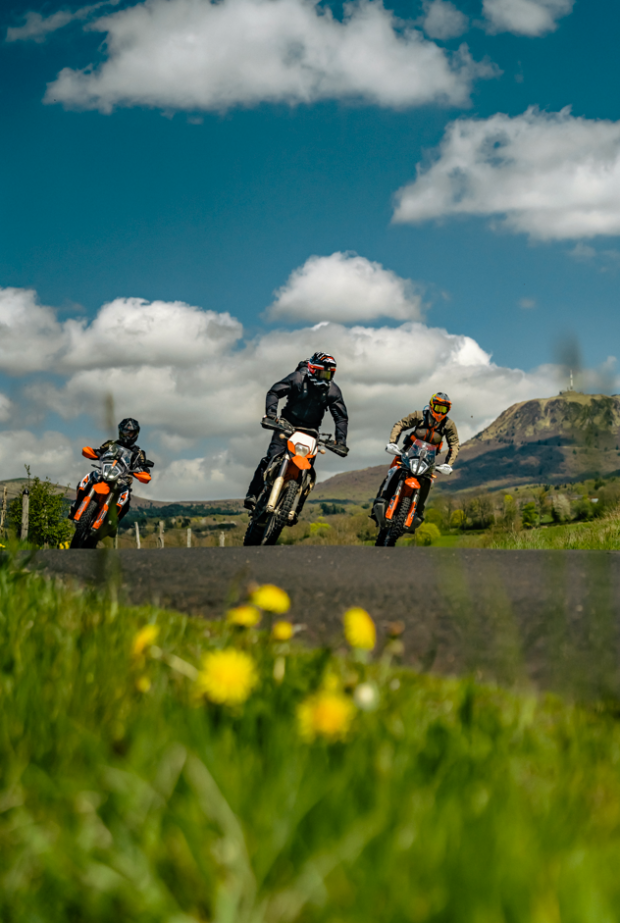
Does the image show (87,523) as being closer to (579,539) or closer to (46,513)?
(579,539)

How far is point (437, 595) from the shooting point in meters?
4.05

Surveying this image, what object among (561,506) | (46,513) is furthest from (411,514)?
(46,513)

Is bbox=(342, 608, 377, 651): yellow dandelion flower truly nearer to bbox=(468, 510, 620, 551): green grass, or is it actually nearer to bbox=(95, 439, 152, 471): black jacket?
bbox=(468, 510, 620, 551): green grass

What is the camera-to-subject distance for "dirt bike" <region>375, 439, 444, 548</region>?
9.84 m

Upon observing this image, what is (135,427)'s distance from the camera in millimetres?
10211

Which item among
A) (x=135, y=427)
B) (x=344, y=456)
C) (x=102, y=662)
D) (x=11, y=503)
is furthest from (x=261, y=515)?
(x=11, y=503)

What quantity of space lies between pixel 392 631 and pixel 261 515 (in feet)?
23.3

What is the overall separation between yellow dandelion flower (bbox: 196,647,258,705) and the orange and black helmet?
9.40m

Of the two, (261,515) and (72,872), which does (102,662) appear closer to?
(72,872)

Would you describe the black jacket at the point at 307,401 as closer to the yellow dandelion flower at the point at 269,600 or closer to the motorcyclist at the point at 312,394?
the motorcyclist at the point at 312,394

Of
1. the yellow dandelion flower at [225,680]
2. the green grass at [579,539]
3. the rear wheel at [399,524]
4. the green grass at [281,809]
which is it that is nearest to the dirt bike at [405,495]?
the rear wheel at [399,524]

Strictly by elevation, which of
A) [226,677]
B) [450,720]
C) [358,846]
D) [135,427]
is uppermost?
[135,427]

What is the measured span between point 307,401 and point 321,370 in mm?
480

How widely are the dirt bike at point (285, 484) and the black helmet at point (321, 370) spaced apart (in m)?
1.03
